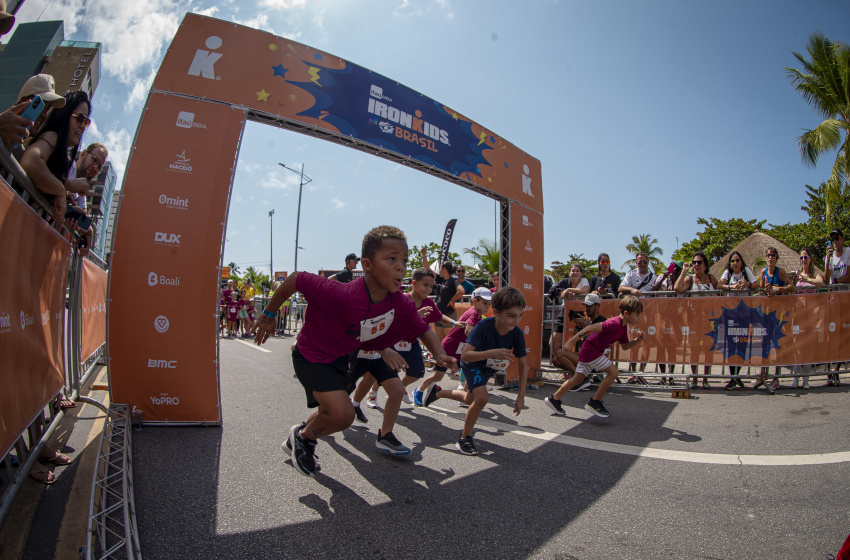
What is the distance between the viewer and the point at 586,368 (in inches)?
221

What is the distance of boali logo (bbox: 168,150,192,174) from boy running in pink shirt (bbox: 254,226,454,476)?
2303 mm

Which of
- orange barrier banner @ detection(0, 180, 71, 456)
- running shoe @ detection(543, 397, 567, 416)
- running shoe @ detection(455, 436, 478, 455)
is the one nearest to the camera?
orange barrier banner @ detection(0, 180, 71, 456)

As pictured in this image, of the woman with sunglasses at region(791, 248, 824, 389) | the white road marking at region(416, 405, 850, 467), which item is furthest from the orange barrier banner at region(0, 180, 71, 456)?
the woman with sunglasses at region(791, 248, 824, 389)

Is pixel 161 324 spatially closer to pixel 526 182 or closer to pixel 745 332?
pixel 526 182

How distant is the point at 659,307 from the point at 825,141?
15.6 m

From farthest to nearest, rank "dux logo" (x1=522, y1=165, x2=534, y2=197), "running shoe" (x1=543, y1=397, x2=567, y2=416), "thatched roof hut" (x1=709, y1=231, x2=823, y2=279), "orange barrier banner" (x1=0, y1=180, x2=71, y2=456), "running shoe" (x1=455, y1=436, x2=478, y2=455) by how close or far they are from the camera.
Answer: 1. "thatched roof hut" (x1=709, y1=231, x2=823, y2=279)
2. "dux logo" (x1=522, y1=165, x2=534, y2=197)
3. "running shoe" (x1=543, y1=397, x2=567, y2=416)
4. "running shoe" (x1=455, y1=436, x2=478, y2=455)
5. "orange barrier banner" (x1=0, y1=180, x2=71, y2=456)

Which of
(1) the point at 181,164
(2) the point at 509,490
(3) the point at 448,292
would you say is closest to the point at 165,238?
(1) the point at 181,164

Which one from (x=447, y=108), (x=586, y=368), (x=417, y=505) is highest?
(x=447, y=108)

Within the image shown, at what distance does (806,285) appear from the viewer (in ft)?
22.9

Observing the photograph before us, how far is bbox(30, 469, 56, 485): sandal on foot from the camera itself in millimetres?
2822

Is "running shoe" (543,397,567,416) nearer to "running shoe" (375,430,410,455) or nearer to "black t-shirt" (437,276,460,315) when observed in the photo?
"running shoe" (375,430,410,455)

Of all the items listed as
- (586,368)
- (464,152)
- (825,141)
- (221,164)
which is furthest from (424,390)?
(825,141)

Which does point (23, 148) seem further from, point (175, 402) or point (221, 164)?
point (175, 402)

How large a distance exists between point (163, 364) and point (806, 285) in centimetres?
919
